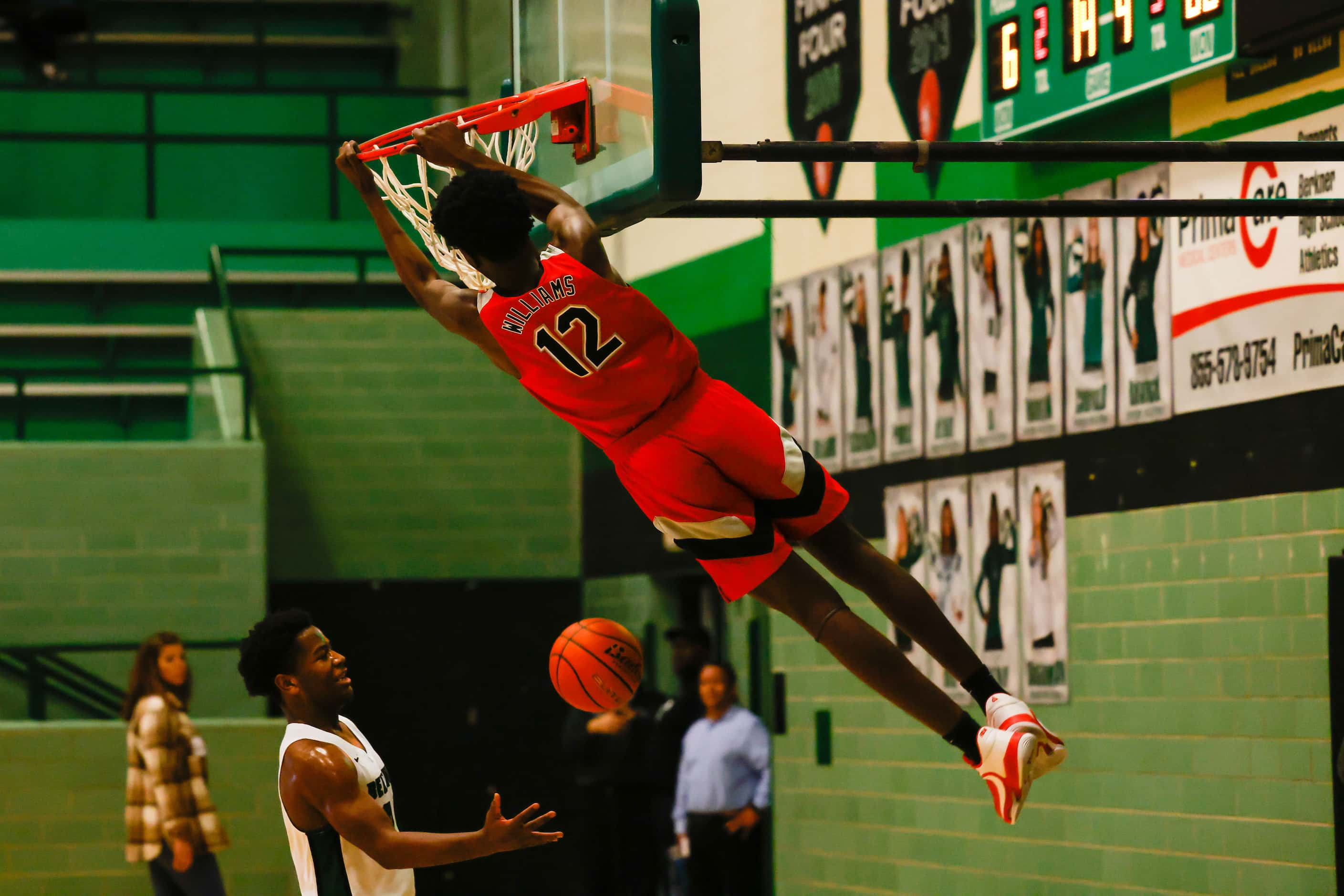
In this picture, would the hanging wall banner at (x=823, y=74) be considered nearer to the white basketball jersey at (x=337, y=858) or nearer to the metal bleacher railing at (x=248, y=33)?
the white basketball jersey at (x=337, y=858)

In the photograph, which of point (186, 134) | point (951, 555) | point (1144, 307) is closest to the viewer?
point (1144, 307)

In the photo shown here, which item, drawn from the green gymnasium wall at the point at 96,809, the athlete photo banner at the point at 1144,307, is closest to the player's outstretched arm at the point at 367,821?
the athlete photo banner at the point at 1144,307

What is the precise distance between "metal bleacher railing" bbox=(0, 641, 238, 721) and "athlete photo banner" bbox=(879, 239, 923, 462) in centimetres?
446

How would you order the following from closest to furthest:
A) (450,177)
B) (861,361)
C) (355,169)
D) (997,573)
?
(355,169) < (450,177) < (997,573) < (861,361)

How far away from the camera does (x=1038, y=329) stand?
814cm

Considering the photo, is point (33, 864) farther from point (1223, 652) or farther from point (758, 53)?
point (1223, 652)

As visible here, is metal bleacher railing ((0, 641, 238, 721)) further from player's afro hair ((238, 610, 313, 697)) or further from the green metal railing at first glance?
player's afro hair ((238, 610, 313, 697))

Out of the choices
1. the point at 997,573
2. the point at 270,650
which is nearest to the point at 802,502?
the point at 270,650

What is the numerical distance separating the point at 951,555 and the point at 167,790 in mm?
3862

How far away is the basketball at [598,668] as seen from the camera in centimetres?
622

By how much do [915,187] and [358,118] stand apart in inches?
341

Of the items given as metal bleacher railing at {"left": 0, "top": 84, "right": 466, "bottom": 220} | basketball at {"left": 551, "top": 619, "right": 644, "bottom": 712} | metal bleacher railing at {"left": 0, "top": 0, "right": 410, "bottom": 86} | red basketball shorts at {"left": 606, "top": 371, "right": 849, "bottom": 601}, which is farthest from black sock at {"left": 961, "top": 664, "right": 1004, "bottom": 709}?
metal bleacher railing at {"left": 0, "top": 0, "right": 410, "bottom": 86}

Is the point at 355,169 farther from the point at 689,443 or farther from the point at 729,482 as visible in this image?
the point at 729,482

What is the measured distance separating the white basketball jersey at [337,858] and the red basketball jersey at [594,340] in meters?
1.05
